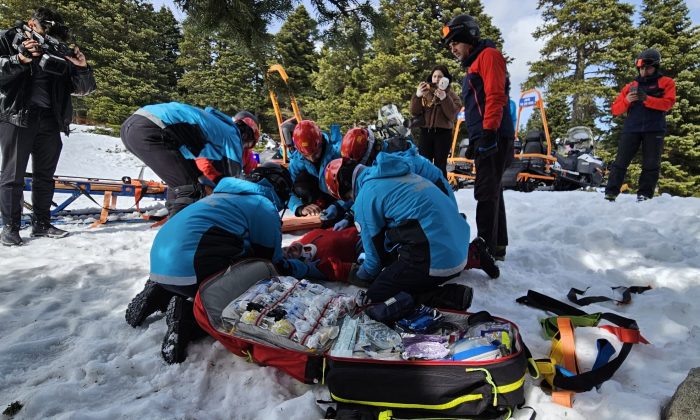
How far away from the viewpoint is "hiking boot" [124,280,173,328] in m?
2.14

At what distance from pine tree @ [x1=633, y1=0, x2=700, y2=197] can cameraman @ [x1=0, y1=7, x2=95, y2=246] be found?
60.4 feet

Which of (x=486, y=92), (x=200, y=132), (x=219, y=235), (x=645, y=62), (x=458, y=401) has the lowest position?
(x=458, y=401)

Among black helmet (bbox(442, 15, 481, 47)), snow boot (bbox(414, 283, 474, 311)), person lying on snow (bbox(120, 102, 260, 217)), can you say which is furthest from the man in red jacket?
person lying on snow (bbox(120, 102, 260, 217))

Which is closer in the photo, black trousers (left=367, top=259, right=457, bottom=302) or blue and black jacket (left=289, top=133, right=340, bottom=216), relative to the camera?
black trousers (left=367, top=259, right=457, bottom=302)

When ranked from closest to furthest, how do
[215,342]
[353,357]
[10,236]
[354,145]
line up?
[353,357]
[215,342]
[354,145]
[10,236]

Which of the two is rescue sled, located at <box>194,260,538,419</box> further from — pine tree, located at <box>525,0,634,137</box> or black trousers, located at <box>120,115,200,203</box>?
pine tree, located at <box>525,0,634,137</box>

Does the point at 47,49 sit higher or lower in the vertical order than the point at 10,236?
higher

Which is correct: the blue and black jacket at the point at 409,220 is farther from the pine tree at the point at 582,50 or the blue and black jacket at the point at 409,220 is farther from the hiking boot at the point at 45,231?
the pine tree at the point at 582,50

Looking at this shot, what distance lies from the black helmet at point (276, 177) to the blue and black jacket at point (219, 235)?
11 cm

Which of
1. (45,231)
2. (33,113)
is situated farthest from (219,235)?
(45,231)

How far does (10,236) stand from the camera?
134 inches

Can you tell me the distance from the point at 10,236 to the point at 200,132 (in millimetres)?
1935

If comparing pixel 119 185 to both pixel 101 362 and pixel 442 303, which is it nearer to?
pixel 101 362

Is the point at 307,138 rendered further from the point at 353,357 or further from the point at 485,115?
the point at 353,357
